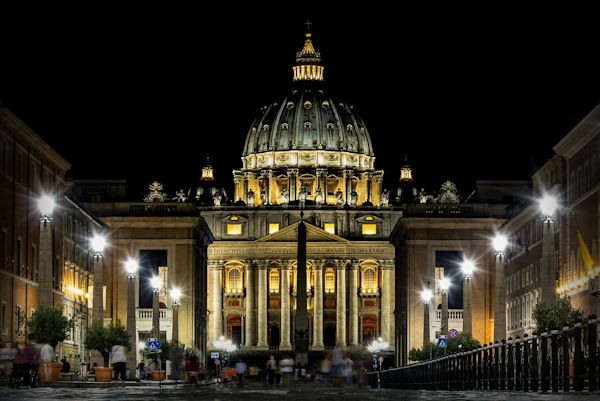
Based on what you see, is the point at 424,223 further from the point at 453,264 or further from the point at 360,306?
the point at 360,306

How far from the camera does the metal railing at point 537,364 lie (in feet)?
94.1

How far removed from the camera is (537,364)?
31594mm

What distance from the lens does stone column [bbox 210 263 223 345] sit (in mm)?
174375

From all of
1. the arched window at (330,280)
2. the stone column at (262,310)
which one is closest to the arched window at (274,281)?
the stone column at (262,310)

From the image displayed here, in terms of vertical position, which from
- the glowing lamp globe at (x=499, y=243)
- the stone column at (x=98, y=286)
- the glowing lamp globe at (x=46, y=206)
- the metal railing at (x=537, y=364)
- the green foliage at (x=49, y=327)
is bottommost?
the metal railing at (x=537, y=364)

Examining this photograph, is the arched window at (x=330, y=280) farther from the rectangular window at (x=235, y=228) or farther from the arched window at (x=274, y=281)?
the rectangular window at (x=235, y=228)

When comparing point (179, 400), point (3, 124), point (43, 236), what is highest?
point (3, 124)

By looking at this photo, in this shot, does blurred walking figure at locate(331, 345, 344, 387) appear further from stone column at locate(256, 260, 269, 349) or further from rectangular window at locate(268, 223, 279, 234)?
rectangular window at locate(268, 223, 279, 234)

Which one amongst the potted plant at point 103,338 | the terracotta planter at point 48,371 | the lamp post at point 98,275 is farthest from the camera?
the potted plant at point 103,338

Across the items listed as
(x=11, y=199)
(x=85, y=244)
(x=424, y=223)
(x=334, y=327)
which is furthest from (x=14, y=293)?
(x=334, y=327)

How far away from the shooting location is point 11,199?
232ft

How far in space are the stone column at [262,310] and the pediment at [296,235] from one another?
12.1ft

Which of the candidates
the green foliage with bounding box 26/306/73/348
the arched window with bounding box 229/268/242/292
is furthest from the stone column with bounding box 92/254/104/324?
the arched window with bounding box 229/268/242/292

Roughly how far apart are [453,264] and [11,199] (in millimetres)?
72424
